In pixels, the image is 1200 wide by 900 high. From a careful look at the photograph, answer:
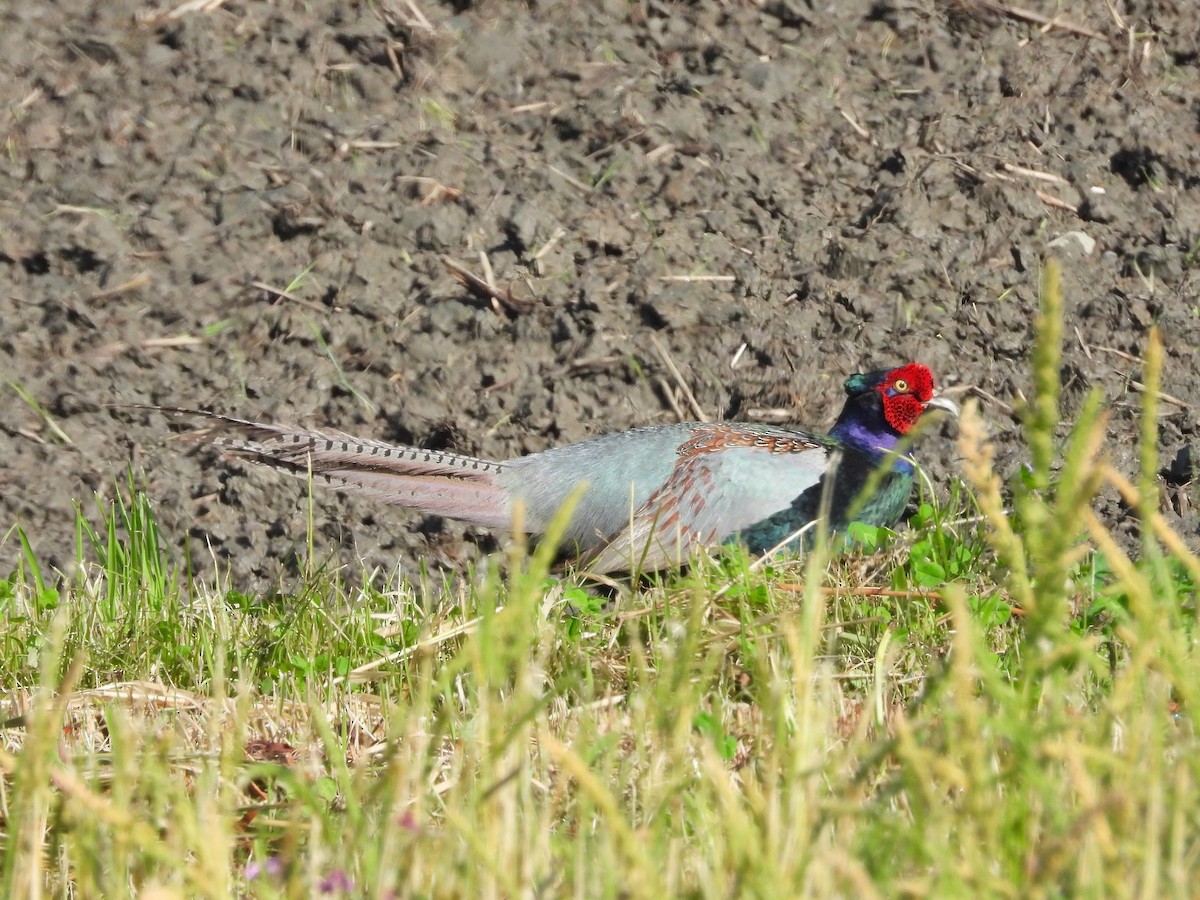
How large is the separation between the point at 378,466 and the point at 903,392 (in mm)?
1620

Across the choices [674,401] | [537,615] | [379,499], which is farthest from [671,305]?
[537,615]

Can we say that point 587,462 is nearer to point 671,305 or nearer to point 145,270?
point 671,305

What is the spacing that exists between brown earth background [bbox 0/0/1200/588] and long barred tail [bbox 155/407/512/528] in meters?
0.23

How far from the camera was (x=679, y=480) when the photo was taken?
4.71 m

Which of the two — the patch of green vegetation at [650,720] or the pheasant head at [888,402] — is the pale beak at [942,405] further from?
the patch of green vegetation at [650,720]

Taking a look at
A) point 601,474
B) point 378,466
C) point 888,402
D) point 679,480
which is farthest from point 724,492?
point 378,466

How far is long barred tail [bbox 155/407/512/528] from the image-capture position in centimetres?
444

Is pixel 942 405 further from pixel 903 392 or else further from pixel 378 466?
pixel 378 466

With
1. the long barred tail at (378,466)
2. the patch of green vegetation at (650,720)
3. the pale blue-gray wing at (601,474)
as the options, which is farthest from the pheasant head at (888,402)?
the long barred tail at (378,466)

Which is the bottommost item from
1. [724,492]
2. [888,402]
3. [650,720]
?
[724,492]

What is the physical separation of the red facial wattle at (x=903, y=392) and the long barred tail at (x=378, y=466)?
1.21 meters

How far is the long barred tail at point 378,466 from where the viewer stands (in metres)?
4.44

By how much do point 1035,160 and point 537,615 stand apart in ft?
10.3

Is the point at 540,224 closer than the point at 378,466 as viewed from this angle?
No
